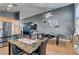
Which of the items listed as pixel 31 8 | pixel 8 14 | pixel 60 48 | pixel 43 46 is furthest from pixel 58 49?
pixel 8 14

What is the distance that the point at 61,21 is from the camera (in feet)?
7.11

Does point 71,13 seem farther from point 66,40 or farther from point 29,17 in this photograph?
point 29,17

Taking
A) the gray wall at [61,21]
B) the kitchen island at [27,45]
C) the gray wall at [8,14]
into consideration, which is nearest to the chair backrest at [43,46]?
the kitchen island at [27,45]

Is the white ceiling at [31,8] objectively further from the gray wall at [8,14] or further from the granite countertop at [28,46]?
the granite countertop at [28,46]

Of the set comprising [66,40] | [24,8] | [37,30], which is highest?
[24,8]

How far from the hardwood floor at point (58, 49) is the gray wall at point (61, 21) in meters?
0.20

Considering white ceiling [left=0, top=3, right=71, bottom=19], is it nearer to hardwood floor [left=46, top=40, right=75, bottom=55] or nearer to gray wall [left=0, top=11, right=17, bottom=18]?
gray wall [left=0, top=11, right=17, bottom=18]

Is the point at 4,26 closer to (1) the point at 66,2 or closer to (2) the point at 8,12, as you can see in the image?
(2) the point at 8,12

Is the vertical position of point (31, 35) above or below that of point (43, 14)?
below

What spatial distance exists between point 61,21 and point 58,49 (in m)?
0.51

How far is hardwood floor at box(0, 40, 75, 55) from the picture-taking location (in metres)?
2.13
